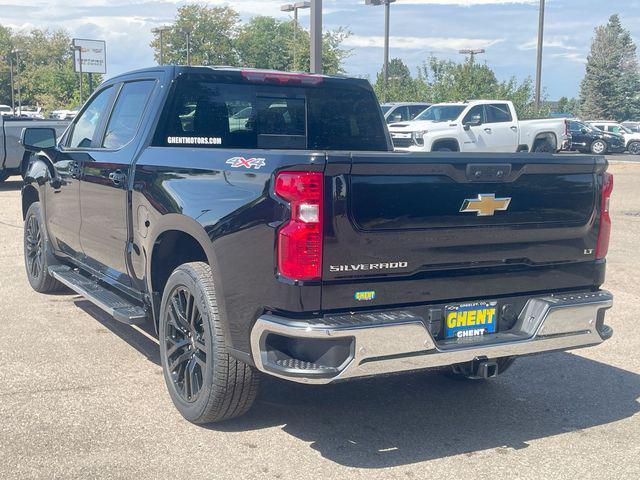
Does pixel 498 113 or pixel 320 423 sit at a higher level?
pixel 498 113

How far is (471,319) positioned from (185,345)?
1.58m

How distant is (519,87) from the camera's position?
35.4 metres

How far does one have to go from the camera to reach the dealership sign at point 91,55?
51166 mm

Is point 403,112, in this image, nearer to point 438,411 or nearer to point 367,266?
point 438,411

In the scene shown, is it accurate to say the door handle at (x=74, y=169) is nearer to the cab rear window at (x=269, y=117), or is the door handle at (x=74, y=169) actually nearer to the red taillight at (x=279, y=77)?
the cab rear window at (x=269, y=117)

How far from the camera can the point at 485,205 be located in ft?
13.2

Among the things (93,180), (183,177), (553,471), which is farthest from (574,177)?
(93,180)

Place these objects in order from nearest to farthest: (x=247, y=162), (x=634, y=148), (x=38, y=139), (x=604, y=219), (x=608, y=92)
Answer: (x=247, y=162) → (x=604, y=219) → (x=38, y=139) → (x=634, y=148) → (x=608, y=92)

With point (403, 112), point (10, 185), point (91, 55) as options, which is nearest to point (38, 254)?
point (10, 185)

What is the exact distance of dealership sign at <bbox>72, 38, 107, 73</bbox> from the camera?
51.2 meters

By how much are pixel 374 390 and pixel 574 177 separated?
1.79 metres

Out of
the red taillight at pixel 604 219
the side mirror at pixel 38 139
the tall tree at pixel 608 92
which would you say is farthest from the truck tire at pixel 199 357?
the tall tree at pixel 608 92

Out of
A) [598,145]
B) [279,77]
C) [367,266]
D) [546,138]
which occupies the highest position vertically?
[279,77]

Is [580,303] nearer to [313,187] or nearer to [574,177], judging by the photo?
[574,177]
